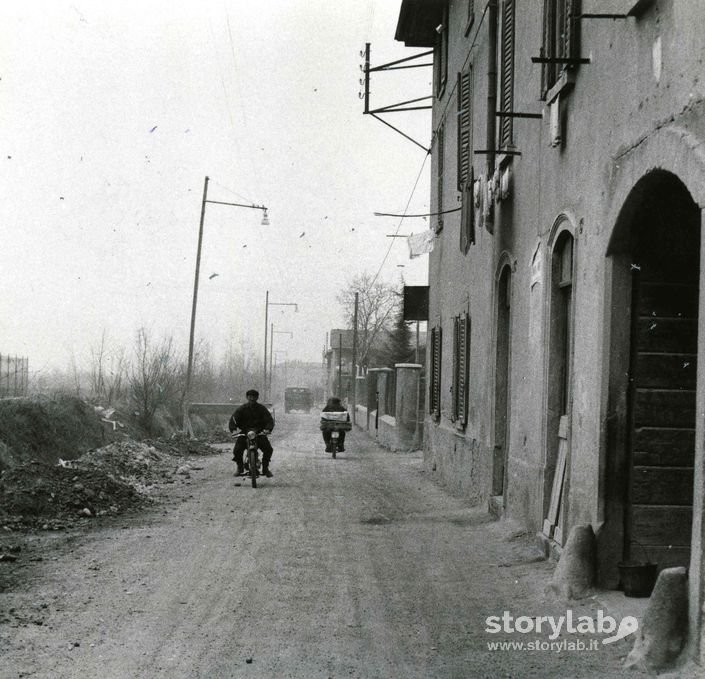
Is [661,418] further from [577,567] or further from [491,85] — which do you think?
[491,85]

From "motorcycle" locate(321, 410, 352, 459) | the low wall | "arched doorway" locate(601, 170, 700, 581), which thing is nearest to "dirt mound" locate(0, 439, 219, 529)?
"arched doorway" locate(601, 170, 700, 581)

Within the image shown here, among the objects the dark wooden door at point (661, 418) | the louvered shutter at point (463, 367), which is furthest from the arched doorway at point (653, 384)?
the louvered shutter at point (463, 367)

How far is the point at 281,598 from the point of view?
6.47 metres

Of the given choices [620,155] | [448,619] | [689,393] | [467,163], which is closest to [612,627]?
[448,619]

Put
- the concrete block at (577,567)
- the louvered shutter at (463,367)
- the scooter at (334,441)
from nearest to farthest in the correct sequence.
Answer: the concrete block at (577,567) < the louvered shutter at (463,367) < the scooter at (334,441)

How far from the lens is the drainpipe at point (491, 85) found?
11383 mm

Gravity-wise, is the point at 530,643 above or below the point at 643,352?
below

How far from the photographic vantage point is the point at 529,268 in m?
9.71

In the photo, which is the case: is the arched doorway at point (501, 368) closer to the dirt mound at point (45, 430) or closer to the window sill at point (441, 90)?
the window sill at point (441, 90)

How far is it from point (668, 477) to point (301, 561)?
326cm

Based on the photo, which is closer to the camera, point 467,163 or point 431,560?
point 431,560


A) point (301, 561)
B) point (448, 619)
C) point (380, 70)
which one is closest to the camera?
point (448, 619)

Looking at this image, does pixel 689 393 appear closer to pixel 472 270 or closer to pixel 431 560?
pixel 431 560

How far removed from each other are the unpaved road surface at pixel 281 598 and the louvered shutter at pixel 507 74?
15.9 feet
